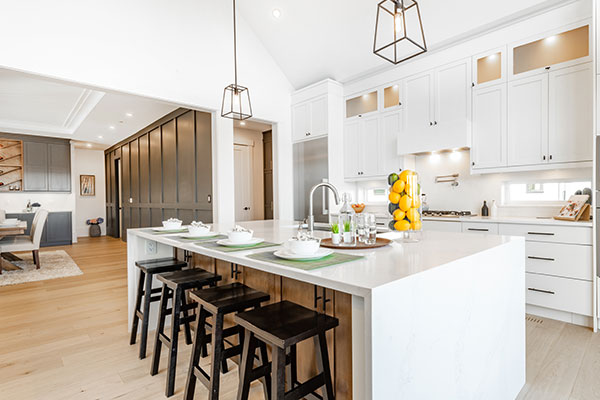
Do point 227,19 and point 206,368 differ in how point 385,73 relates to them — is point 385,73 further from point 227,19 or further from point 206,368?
point 206,368

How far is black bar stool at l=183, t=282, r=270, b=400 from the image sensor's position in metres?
1.55

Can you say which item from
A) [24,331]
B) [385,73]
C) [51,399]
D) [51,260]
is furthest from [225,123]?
[51,260]

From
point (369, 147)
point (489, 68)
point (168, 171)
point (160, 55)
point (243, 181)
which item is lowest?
point (243, 181)

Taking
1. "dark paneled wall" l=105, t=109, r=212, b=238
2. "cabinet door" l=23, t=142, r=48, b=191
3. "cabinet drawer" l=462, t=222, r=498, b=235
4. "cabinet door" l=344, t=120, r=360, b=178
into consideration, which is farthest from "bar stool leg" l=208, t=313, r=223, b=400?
"cabinet door" l=23, t=142, r=48, b=191

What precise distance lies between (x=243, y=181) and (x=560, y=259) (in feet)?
17.8

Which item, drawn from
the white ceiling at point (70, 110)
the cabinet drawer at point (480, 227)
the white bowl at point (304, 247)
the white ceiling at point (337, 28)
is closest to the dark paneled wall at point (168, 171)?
the white ceiling at point (70, 110)

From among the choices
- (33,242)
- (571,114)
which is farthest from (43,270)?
(571,114)

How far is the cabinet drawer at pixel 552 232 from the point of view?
8.78ft

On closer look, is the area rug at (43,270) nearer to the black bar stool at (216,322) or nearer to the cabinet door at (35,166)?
the cabinet door at (35,166)

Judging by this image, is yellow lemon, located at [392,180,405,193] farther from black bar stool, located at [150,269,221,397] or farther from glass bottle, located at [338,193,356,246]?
black bar stool, located at [150,269,221,397]

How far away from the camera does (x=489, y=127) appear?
3.46 metres

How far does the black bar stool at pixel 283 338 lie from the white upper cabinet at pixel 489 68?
3.33 meters

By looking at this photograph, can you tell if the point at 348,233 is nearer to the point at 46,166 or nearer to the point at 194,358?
the point at 194,358

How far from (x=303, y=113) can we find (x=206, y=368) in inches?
157
